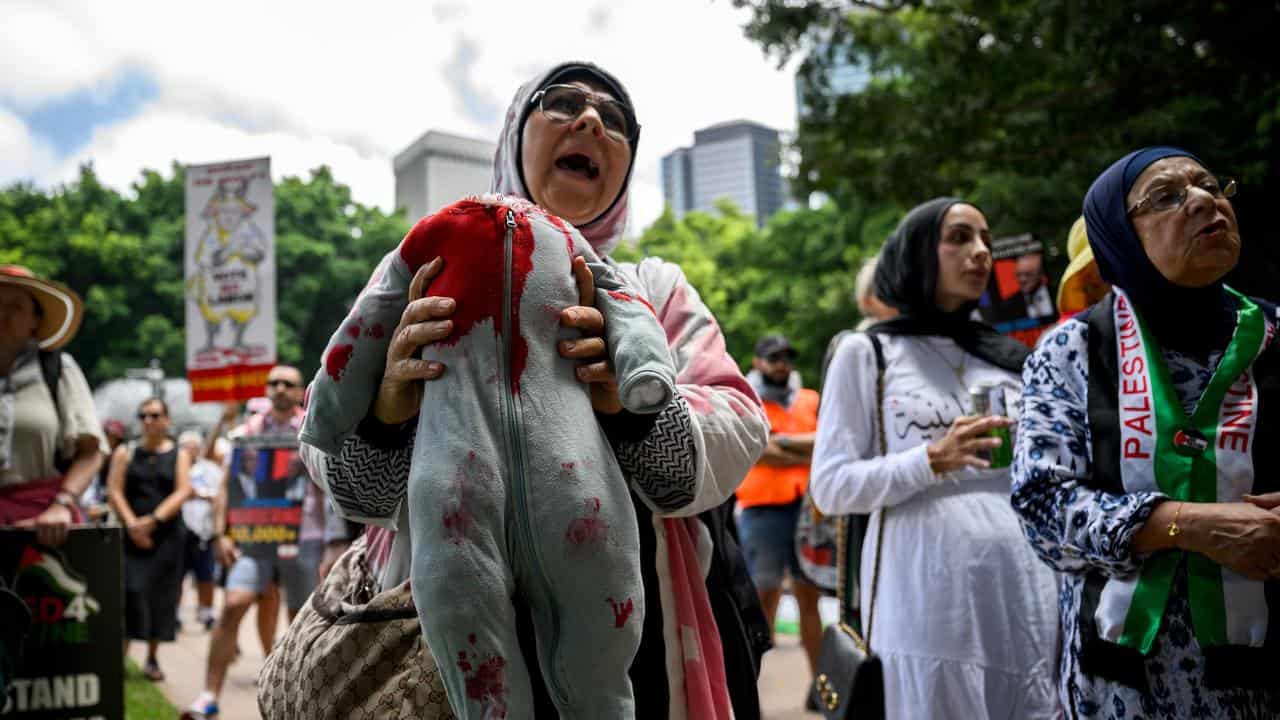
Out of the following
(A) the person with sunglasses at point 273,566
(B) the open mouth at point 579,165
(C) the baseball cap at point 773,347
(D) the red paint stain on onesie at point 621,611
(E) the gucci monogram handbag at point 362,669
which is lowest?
(A) the person with sunglasses at point 273,566

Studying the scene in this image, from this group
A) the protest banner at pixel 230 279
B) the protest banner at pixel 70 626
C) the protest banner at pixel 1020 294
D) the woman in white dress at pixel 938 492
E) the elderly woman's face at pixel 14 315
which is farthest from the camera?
the protest banner at pixel 230 279

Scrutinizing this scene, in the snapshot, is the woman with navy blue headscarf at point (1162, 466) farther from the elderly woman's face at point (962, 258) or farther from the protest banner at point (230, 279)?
the protest banner at point (230, 279)

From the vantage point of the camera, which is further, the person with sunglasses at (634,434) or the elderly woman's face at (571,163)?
the elderly woman's face at (571,163)

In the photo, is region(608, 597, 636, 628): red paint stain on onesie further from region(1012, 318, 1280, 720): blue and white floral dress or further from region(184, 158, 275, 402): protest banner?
region(184, 158, 275, 402): protest banner

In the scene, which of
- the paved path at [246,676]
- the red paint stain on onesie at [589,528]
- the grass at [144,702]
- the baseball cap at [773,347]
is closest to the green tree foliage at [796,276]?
the paved path at [246,676]

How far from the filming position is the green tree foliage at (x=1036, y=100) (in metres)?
7.53

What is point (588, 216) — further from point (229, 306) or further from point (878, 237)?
point (878, 237)

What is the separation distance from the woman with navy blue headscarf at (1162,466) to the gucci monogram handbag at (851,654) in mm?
734

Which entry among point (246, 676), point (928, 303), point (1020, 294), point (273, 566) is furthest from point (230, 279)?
point (928, 303)

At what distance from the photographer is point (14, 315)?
4891 mm

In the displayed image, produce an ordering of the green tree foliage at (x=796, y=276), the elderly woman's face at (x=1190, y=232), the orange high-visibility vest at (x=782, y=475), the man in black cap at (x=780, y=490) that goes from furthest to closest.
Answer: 1. the green tree foliage at (x=796, y=276)
2. the orange high-visibility vest at (x=782, y=475)
3. the man in black cap at (x=780, y=490)
4. the elderly woman's face at (x=1190, y=232)

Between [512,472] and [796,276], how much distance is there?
2754 centimetres

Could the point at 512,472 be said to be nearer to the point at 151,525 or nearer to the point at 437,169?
the point at 437,169

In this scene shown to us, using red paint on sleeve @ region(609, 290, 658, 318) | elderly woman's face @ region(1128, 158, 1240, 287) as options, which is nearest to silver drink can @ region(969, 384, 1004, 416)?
elderly woman's face @ region(1128, 158, 1240, 287)
